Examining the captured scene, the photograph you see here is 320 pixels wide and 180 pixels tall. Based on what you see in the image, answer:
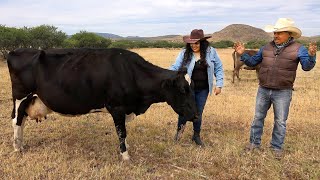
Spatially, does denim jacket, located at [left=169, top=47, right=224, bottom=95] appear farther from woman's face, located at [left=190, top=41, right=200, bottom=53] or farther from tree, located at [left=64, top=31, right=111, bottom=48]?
tree, located at [left=64, top=31, right=111, bottom=48]

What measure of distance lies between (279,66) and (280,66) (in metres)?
0.01

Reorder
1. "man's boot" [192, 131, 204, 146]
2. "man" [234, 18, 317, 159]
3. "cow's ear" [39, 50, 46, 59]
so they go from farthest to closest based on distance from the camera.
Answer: "man's boot" [192, 131, 204, 146], "cow's ear" [39, 50, 46, 59], "man" [234, 18, 317, 159]

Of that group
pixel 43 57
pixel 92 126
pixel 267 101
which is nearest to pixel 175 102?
pixel 267 101

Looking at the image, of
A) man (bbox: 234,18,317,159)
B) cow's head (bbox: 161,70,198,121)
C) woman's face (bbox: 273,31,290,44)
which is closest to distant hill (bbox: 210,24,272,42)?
man (bbox: 234,18,317,159)

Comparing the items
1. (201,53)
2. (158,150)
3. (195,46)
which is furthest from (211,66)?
(158,150)

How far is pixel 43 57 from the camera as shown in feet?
21.6

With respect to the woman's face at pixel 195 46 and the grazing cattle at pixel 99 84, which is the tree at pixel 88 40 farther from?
the woman's face at pixel 195 46

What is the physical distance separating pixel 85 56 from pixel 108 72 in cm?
59

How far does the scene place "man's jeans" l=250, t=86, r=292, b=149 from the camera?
20.4 feet

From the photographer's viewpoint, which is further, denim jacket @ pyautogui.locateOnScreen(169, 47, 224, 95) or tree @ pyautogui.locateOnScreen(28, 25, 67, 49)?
tree @ pyautogui.locateOnScreen(28, 25, 67, 49)

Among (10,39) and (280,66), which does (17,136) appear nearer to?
(280,66)

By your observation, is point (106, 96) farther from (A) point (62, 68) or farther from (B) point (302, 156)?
(B) point (302, 156)

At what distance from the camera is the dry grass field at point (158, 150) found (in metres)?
5.57

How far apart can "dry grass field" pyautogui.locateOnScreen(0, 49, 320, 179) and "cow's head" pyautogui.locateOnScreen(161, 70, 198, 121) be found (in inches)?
A: 28.7
